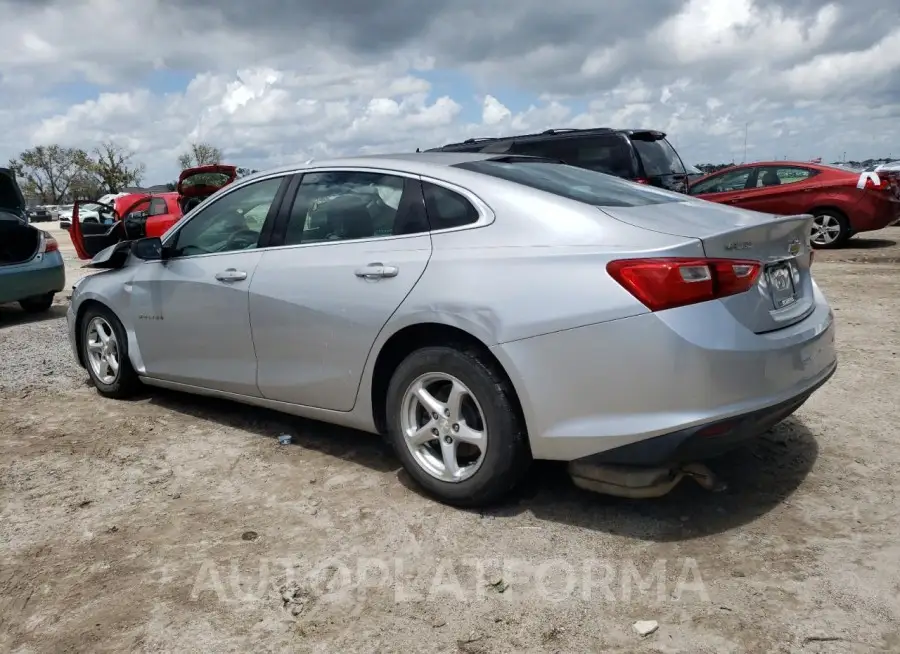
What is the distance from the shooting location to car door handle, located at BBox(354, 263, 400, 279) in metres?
3.58

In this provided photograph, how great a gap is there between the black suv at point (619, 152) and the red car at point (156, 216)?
3178mm

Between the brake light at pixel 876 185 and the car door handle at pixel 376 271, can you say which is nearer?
the car door handle at pixel 376 271

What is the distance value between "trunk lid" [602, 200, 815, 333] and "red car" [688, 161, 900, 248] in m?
9.29

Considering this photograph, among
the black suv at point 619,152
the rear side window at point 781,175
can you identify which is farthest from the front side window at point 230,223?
the rear side window at point 781,175

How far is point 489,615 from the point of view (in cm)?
271

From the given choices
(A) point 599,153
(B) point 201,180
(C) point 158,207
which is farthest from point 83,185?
(A) point 599,153

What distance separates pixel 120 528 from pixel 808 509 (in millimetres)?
3035

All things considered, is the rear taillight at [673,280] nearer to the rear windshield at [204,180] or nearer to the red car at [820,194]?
the rear windshield at [204,180]

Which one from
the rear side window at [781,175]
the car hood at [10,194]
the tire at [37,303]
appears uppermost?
the car hood at [10,194]

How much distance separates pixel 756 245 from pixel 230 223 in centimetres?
294

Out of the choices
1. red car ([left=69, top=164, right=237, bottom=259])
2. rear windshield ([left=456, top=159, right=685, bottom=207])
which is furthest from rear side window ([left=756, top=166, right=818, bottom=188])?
rear windshield ([left=456, top=159, right=685, bottom=207])

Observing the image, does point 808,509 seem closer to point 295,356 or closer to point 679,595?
point 679,595

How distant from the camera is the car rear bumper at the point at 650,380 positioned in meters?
2.88

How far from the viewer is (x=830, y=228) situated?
41.7ft
